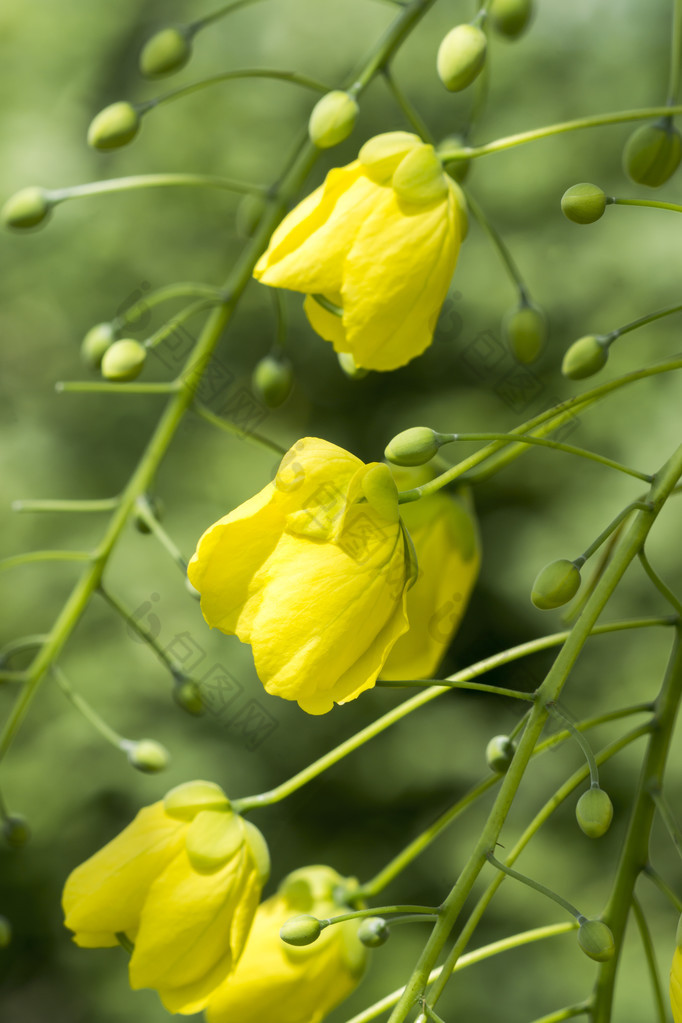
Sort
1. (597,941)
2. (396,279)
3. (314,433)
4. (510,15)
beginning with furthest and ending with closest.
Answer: (314,433)
(510,15)
(396,279)
(597,941)

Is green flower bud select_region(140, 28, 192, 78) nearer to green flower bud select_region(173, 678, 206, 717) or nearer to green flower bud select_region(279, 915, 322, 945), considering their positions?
green flower bud select_region(173, 678, 206, 717)

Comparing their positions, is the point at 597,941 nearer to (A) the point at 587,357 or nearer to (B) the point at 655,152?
(A) the point at 587,357

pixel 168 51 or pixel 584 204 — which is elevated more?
pixel 168 51

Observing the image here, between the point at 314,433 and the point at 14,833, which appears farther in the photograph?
the point at 314,433

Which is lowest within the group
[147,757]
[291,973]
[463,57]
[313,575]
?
[291,973]

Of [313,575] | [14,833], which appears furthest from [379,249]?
[14,833]

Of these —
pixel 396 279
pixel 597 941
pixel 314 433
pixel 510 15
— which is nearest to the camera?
pixel 597 941

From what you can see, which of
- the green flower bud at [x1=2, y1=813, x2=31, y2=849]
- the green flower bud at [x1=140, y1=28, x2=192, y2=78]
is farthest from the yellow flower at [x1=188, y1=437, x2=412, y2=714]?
the green flower bud at [x1=140, y1=28, x2=192, y2=78]
